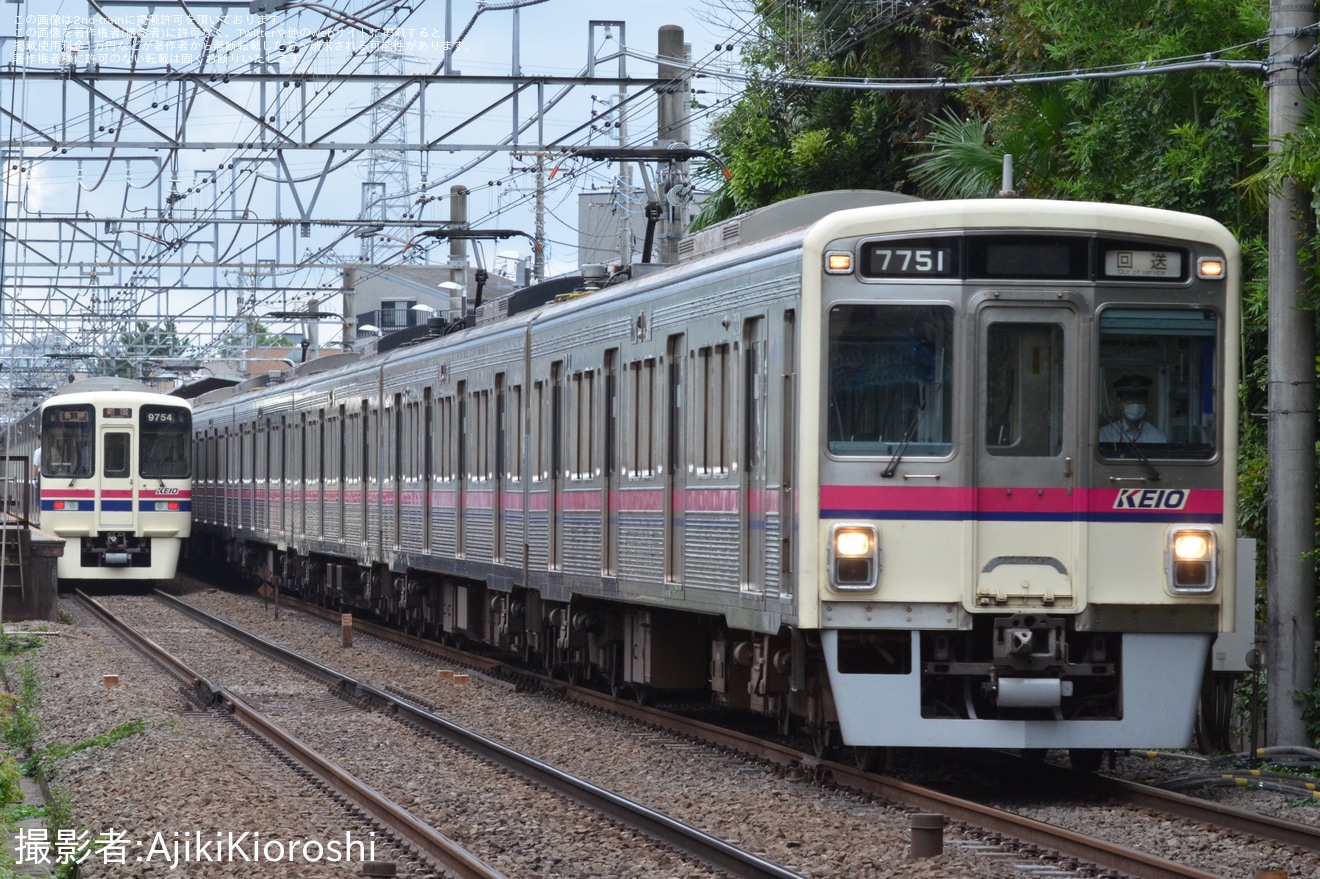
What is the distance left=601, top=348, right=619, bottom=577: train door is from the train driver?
4.45 metres

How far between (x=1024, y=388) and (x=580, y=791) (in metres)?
2.99

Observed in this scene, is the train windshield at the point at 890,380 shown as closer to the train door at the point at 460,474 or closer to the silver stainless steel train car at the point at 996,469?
the silver stainless steel train car at the point at 996,469

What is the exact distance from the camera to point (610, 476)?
13.7m

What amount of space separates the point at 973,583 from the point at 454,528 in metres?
9.55

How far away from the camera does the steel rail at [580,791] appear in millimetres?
8016

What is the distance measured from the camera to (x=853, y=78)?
22.3 m

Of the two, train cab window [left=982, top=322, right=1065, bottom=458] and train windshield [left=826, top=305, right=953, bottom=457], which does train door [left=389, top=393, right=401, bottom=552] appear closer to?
train windshield [left=826, top=305, right=953, bottom=457]

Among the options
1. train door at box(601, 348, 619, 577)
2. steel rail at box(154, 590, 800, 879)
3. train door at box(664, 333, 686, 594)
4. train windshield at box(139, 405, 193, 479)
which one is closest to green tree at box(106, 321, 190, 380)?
train windshield at box(139, 405, 193, 479)

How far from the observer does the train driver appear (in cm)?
986

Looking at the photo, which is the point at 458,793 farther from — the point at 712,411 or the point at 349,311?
the point at 349,311

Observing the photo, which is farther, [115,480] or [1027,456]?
[115,480]

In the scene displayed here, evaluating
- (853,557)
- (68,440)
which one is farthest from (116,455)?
(853,557)

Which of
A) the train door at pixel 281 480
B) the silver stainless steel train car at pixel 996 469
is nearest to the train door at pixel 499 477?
the silver stainless steel train car at pixel 996 469

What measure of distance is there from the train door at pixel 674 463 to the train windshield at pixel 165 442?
1883 cm
